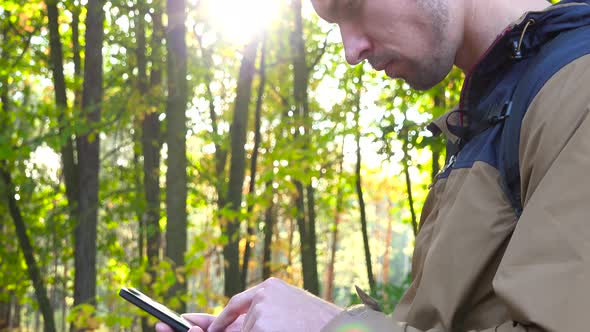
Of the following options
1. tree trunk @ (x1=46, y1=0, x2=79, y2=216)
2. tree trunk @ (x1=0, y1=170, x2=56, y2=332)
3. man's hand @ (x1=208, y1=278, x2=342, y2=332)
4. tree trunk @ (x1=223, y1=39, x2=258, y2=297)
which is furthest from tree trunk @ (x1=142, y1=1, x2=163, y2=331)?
man's hand @ (x1=208, y1=278, x2=342, y2=332)

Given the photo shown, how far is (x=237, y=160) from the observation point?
924cm

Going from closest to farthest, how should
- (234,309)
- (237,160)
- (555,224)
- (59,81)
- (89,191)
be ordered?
(555,224), (234,309), (237,160), (89,191), (59,81)

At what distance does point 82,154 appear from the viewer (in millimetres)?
9867

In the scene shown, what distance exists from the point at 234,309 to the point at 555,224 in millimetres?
759

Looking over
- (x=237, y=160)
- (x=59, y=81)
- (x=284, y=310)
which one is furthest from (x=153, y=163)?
(x=284, y=310)

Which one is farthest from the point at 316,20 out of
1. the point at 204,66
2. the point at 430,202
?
the point at 430,202

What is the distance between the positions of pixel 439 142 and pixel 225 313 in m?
3.63

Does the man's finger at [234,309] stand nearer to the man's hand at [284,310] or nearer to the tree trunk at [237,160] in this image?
the man's hand at [284,310]

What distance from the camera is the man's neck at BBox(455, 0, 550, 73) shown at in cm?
164

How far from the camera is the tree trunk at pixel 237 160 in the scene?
9.06m

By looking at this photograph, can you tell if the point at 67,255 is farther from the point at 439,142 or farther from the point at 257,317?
the point at 257,317

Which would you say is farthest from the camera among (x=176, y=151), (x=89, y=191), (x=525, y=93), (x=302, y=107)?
(x=302, y=107)

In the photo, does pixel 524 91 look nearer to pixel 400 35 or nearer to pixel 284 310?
pixel 400 35

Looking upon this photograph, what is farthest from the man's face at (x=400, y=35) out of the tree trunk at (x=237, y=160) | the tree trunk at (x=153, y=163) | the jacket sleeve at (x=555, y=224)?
the tree trunk at (x=153, y=163)
